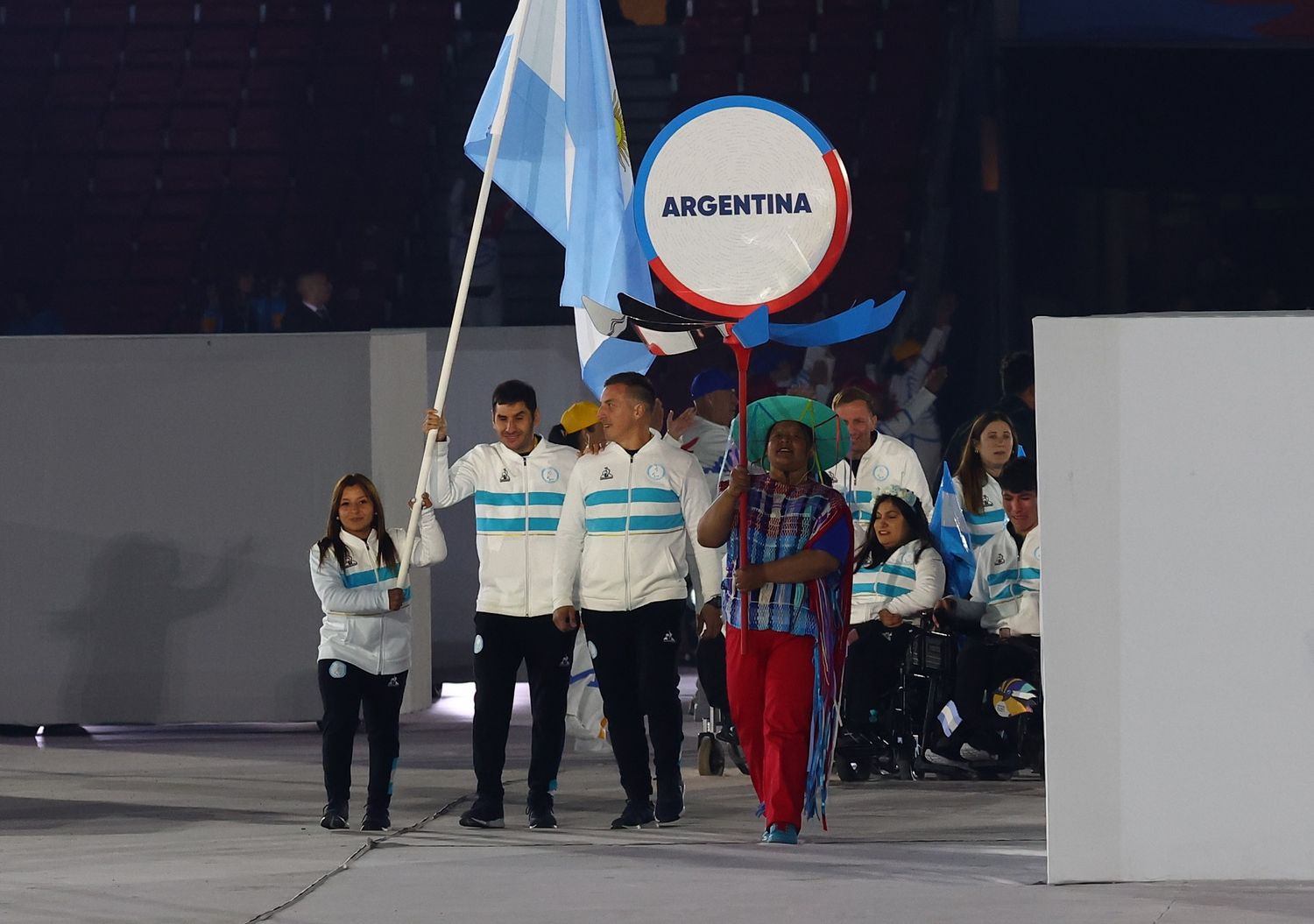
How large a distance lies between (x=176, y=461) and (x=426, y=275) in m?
5.21

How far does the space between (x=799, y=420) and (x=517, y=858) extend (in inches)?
64.2

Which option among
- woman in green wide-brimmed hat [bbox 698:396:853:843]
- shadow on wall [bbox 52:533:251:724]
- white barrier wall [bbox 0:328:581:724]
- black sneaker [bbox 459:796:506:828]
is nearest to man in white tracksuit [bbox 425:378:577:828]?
black sneaker [bbox 459:796:506:828]

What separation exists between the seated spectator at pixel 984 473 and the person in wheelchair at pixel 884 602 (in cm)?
25

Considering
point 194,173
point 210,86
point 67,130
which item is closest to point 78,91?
point 67,130

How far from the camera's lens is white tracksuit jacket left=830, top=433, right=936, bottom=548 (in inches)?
340

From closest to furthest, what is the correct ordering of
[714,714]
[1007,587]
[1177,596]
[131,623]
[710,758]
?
Answer: [1177,596], [1007,587], [710,758], [714,714], [131,623]

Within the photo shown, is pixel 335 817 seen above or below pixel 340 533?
below

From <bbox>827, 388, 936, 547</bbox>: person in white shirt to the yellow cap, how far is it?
98cm

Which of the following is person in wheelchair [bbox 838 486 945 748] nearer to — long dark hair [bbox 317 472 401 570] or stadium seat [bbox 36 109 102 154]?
long dark hair [bbox 317 472 401 570]

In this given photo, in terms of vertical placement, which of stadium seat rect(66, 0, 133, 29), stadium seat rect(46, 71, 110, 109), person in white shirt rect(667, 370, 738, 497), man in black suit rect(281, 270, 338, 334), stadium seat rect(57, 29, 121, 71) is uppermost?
stadium seat rect(66, 0, 133, 29)

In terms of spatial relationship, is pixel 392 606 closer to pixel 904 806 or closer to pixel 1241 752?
pixel 904 806

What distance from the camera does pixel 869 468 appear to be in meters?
8.71

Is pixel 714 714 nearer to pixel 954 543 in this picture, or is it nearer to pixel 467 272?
pixel 954 543

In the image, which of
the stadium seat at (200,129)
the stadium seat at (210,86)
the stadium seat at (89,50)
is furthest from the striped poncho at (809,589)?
the stadium seat at (89,50)
